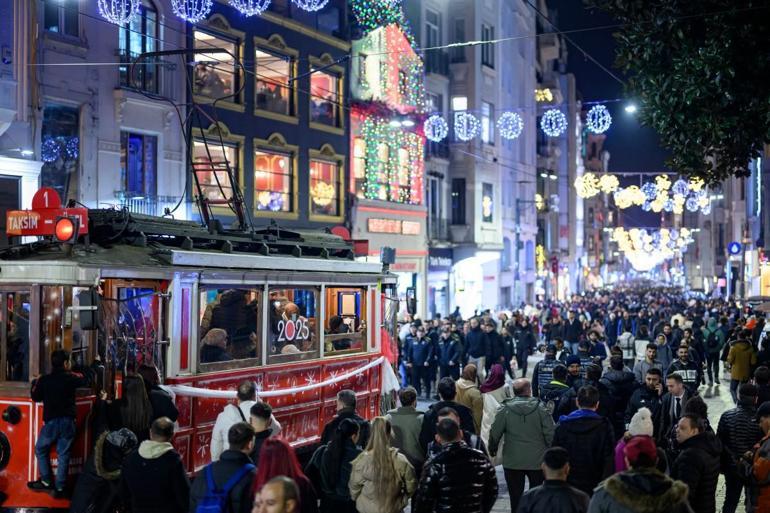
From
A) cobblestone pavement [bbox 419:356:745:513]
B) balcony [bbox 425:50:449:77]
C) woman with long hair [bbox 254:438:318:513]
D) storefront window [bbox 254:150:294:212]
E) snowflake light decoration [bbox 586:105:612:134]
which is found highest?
balcony [bbox 425:50:449:77]

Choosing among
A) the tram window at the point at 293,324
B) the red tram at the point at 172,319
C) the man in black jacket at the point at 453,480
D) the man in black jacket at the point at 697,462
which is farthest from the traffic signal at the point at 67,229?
the man in black jacket at the point at 697,462

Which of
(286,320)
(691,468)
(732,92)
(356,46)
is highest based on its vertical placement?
(356,46)

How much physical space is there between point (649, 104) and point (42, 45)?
12.8 meters

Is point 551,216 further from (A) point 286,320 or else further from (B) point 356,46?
(A) point 286,320

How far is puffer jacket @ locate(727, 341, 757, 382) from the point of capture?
60.9ft

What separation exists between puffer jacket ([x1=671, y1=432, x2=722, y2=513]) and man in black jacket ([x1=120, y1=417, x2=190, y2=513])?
413 centimetres

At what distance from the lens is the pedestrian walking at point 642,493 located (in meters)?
6.02

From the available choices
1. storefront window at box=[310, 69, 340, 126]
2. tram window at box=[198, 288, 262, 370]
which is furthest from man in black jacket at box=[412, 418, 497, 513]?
storefront window at box=[310, 69, 340, 126]

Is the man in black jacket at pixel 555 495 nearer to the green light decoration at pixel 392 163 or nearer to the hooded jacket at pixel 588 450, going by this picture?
the hooded jacket at pixel 588 450

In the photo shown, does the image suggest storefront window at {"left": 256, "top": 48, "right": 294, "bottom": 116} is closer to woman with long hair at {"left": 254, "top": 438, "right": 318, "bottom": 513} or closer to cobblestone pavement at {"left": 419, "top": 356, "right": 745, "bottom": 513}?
cobblestone pavement at {"left": 419, "top": 356, "right": 745, "bottom": 513}

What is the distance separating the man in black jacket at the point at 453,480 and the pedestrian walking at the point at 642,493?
1.21m

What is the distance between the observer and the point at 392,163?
119ft

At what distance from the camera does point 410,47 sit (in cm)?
3628

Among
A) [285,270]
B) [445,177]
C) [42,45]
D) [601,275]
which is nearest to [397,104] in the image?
[445,177]
